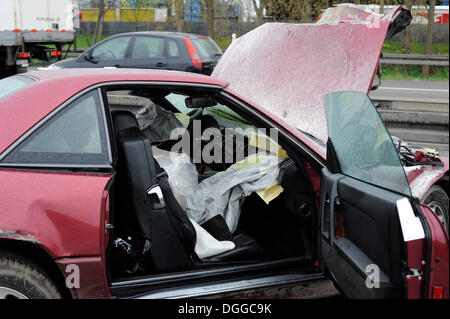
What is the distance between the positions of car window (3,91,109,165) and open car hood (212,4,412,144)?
136cm

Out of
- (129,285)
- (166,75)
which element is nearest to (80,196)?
(129,285)

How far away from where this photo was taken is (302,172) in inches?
125

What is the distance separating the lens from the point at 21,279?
7.89ft

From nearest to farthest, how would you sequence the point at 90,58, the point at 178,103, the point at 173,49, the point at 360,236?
1. the point at 360,236
2. the point at 178,103
3. the point at 173,49
4. the point at 90,58

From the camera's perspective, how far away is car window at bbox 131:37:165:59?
41.2 ft

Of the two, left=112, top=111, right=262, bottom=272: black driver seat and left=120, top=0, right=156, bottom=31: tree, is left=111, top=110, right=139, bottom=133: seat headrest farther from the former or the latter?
left=120, top=0, right=156, bottom=31: tree

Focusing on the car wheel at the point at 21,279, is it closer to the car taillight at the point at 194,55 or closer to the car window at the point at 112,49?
the car taillight at the point at 194,55

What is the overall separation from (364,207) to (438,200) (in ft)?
4.97

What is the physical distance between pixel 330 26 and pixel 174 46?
8.65m

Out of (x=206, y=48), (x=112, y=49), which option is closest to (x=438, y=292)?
(x=206, y=48)

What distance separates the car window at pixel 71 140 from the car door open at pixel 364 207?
1171mm

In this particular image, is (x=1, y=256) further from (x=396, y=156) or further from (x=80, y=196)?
(x=396, y=156)

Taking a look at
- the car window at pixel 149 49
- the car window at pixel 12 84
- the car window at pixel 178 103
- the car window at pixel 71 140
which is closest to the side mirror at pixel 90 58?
the car window at pixel 149 49

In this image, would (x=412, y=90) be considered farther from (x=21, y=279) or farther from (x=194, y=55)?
(x=21, y=279)
